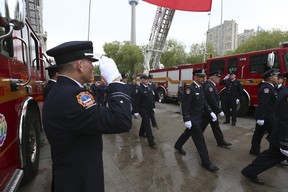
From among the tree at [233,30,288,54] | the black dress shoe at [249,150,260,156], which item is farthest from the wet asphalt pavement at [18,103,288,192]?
the tree at [233,30,288,54]

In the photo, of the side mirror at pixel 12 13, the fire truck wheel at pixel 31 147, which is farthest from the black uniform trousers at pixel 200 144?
the side mirror at pixel 12 13

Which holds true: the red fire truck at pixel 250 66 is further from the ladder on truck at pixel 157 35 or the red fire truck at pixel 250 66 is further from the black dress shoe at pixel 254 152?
the ladder on truck at pixel 157 35

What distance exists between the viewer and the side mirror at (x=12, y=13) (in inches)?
48.4

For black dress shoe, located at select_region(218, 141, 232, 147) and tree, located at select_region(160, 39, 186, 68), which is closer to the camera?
black dress shoe, located at select_region(218, 141, 232, 147)

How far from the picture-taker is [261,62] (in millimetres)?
7148

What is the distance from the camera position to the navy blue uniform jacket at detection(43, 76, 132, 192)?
1149 millimetres

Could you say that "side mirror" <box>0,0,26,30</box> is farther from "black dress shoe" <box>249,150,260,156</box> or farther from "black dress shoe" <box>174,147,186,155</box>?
"black dress shoe" <box>249,150,260,156</box>

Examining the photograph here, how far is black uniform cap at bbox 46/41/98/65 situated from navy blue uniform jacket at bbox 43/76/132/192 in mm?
126

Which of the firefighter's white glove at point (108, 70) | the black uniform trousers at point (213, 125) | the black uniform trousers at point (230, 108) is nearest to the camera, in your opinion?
the firefighter's white glove at point (108, 70)

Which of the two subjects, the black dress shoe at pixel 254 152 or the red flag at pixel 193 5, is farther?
the red flag at pixel 193 5

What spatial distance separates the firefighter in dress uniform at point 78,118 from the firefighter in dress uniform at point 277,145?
→ 2221 mm

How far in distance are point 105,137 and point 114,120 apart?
4257mm

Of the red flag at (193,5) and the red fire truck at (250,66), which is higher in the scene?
the red flag at (193,5)

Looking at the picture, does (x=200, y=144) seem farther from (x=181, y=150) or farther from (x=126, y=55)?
(x=126, y=55)
